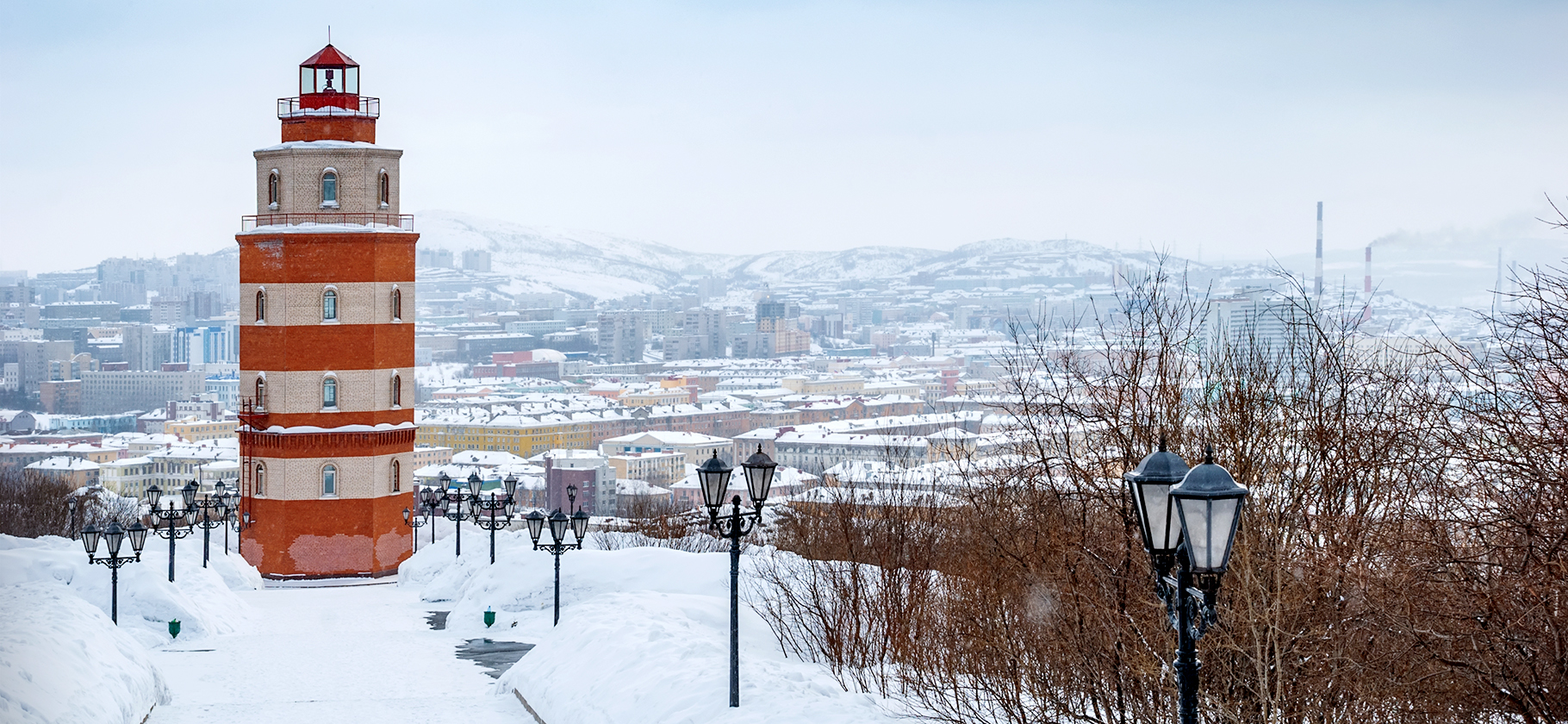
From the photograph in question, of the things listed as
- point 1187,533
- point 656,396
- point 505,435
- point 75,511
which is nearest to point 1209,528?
point 1187,533

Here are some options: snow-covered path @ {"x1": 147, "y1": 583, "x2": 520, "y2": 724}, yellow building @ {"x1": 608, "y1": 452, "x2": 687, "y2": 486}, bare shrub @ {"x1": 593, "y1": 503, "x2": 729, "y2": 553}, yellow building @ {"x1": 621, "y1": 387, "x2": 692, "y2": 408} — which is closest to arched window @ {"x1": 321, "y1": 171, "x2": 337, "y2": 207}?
bare shrub @ {"x1": 593, "y1": 503, "x2": 729, "y2": 553}

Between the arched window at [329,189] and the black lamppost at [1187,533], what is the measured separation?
21.2m

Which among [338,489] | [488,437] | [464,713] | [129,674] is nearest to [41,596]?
[129,674]

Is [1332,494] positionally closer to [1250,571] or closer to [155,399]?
[1250,571]

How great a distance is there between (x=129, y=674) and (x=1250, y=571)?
7.23 meters

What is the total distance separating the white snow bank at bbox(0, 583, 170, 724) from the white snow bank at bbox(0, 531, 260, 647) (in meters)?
3.62

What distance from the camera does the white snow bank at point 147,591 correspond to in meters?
16.2

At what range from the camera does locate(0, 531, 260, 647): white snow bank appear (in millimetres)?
16219

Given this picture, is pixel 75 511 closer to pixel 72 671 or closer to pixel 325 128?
pixel 325 128

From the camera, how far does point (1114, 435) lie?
30.9 feet

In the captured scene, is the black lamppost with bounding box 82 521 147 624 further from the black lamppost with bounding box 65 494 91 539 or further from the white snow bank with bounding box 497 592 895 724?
the black lamppost with bounding box 65 494 91 539

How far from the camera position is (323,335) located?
969 inches

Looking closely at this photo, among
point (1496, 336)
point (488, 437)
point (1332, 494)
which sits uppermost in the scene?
point (1496, 336)

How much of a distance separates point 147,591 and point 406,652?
4051mm
